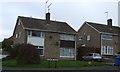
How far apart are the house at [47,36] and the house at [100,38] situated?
367 cm

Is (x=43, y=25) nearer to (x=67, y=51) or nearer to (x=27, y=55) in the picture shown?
(x=67, y=51)

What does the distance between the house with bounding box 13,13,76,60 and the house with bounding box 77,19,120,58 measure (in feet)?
12.0

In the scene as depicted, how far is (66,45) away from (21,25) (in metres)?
9.06

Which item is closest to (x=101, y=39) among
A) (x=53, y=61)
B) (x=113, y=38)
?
(x=113, y=38)

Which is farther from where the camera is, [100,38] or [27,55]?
[100,38]

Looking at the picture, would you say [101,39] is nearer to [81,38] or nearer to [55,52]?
[81,38]

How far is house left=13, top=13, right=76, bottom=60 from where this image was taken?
52.0 m

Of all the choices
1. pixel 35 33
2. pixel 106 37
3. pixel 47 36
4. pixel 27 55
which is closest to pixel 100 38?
pixel 106 37

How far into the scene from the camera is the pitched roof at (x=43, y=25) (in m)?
52.9

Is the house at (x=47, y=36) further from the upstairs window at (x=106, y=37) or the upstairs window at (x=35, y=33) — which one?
the upstairs window at (x=106, y=37)

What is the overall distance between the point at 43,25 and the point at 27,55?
52.5 ft

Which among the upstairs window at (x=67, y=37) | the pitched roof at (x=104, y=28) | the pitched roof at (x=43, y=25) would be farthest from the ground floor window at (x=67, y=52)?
the pitched roof at (x=104, y=28)

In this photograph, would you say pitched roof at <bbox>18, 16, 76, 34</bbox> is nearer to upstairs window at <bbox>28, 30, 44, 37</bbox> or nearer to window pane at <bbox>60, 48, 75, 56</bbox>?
upstairs window at <bbox>28, 30, 44, 37</bbox>

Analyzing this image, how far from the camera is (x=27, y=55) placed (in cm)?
3966
